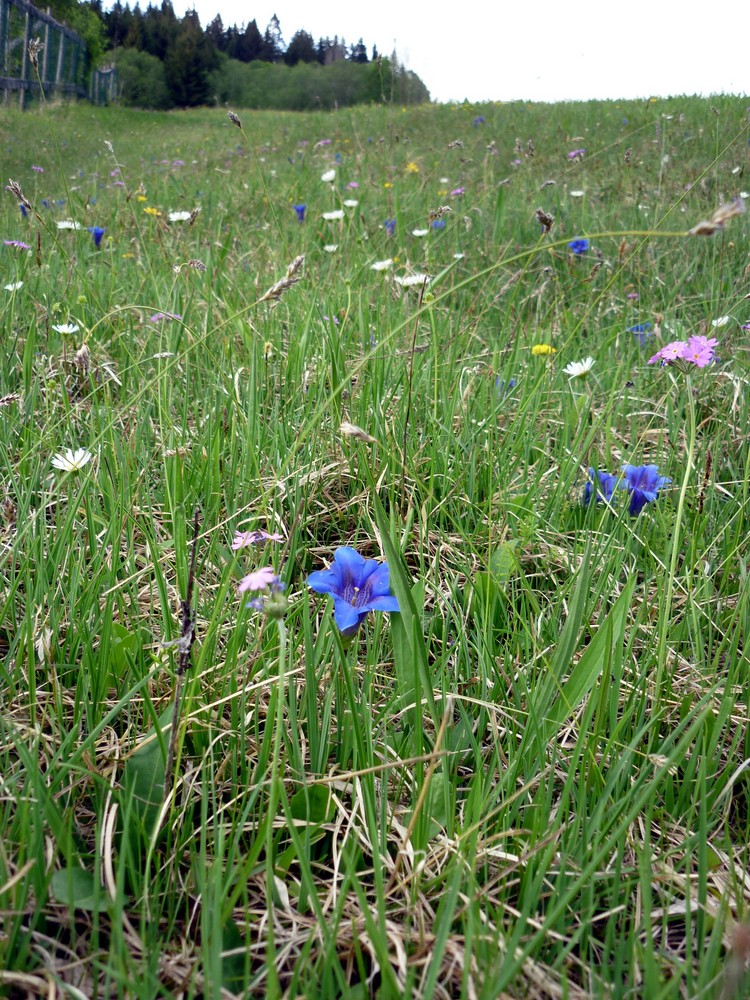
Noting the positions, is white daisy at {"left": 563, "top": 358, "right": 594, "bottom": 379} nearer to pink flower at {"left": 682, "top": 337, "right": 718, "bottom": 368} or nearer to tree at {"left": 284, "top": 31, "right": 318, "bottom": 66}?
pink flower at {"left": 682, "top": 337, "right": 718, "bottom": 368}

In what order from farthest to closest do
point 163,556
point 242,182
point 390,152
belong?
1. point 390,152
2. point 242,182
3. point 163,556

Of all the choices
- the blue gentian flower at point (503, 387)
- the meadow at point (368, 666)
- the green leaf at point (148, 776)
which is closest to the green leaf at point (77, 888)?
the meadow at point (368, 666)

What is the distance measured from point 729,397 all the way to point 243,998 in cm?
188

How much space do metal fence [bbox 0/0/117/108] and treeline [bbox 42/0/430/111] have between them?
9.24 ft

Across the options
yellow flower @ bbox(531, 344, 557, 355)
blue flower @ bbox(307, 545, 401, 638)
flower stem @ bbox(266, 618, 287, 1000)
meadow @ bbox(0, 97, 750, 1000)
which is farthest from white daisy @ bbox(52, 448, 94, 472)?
yellow flower @ bbox(531, 344, 557, 355)

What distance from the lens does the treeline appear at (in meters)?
25.3

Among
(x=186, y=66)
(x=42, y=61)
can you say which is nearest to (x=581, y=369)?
(x=42, y=61)

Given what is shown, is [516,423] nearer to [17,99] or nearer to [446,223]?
[446,223]

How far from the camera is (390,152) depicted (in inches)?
253

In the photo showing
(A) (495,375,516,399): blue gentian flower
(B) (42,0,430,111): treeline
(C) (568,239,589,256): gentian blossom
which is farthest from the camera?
(B) (42,0,430,111): treeline

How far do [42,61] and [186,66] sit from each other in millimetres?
31038

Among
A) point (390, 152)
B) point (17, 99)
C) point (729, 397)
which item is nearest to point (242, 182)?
point (390, 152)

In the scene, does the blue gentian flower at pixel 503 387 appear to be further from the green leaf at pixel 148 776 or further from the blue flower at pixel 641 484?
the green leaf at pixel 148 776

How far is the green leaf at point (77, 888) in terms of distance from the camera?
764mm
